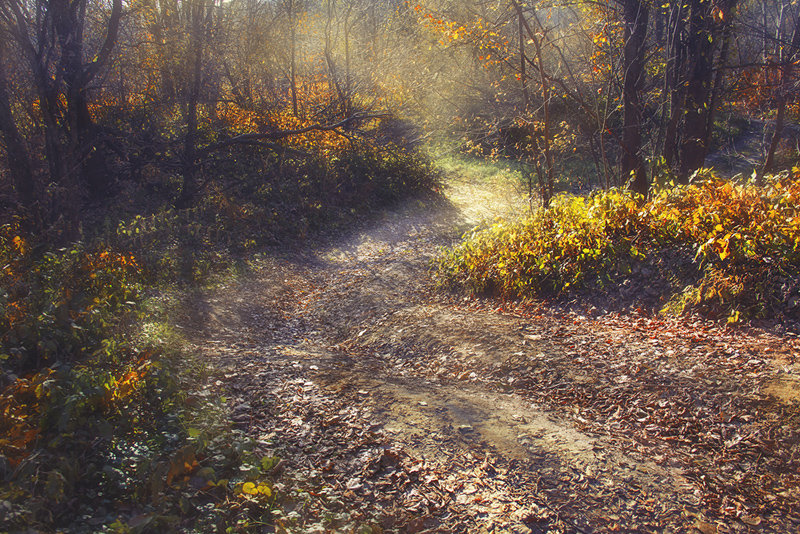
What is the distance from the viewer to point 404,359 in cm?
632

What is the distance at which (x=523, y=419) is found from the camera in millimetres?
4297

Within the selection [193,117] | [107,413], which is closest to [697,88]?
[107,413]

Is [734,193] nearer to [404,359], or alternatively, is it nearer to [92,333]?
[404,359]

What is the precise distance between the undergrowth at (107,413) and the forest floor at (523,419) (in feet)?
1.06

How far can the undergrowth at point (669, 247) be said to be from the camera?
5391 millimetres

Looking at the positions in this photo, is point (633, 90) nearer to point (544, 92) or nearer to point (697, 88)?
point (697, 88)

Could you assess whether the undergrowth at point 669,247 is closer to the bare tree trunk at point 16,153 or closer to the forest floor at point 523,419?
the forest floor at point 523,419

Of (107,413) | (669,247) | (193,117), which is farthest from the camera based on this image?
(193,117)

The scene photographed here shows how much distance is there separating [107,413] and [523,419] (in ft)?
10.6

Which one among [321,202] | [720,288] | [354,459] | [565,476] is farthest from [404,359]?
[321,202]

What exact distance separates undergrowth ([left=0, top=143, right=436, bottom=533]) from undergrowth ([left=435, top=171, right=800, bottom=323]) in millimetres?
4810

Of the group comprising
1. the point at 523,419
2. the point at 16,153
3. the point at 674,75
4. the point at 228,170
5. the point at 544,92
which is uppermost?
the point at 674,75

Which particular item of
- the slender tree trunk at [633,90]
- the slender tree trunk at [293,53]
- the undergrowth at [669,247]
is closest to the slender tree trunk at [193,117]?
the slender tree trunk at [293,53]

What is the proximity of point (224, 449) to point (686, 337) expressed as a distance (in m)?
4.66
